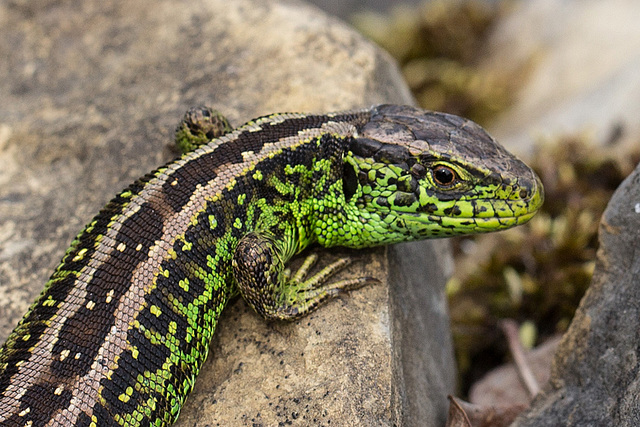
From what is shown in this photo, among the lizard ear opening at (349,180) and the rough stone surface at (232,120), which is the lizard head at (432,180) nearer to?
the lizard ear opening at (349,180)

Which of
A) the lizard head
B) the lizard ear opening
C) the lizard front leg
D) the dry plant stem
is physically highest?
the lizard head

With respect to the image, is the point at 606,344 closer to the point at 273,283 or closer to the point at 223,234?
the point at 273,283

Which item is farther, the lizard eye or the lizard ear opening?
the lizard ear opening

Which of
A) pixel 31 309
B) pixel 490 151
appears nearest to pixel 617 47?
pixel 490 151

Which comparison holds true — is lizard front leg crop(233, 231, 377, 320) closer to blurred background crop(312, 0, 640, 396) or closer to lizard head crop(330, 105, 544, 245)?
lizard head crop(330, 105, 544, 245)

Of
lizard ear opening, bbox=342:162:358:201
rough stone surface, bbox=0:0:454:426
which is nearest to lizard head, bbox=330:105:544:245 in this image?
lizard ear opening, bbox=342:162:358:201

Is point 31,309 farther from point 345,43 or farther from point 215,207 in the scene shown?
point 345,43

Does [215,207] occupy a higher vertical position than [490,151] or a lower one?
lower
